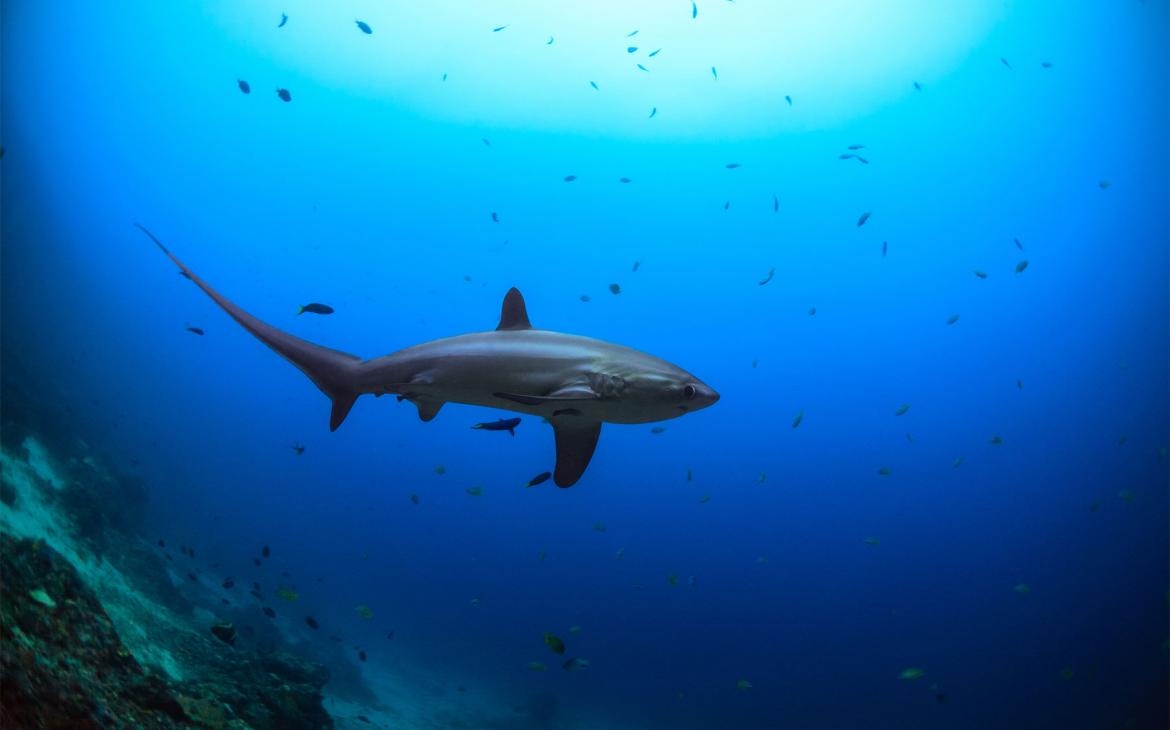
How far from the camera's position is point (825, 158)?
2384cm

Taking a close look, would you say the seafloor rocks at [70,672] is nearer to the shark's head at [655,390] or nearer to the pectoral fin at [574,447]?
the pectoral fin at [574,447]

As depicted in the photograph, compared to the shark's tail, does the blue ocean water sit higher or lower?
higher

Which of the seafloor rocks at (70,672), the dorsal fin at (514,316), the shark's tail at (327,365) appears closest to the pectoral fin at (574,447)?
the dorsal fin at (514,316)

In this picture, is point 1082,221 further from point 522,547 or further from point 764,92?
point 522,547

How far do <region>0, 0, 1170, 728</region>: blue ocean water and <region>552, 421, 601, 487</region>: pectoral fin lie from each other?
589 inches

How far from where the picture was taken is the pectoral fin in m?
4.03

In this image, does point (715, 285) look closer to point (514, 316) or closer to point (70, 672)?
point (514, 316)

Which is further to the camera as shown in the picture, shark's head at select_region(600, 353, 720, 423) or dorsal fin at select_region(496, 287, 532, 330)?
dorsal fin at select_region(496, 287, 532, 330)

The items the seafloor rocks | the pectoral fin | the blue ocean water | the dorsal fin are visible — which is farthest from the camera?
the blue ocean water

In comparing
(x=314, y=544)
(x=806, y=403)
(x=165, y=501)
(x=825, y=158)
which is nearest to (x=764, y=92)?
(x=825, y=158)

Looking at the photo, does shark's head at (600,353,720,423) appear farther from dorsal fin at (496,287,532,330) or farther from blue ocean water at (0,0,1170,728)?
blue ocean water at (0,0,1170,728)

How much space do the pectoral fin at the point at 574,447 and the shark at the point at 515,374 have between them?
0.49ft

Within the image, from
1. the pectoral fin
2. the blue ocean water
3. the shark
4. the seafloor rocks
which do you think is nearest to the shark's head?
the shark

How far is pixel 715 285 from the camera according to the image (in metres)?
32.8
